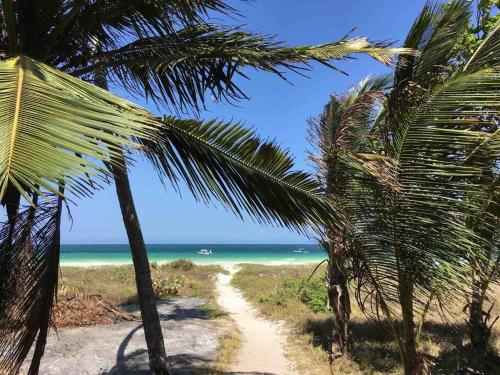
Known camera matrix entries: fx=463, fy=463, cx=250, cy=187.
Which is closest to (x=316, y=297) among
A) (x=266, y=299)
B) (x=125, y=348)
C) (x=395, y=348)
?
(x=266, y=299)

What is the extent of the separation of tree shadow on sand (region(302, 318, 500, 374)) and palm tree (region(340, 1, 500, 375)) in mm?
2796

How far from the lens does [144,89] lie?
5.46 m

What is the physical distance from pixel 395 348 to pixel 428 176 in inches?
277

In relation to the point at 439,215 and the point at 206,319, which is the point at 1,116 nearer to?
the point at 439,215

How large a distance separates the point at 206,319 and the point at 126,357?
476 cm

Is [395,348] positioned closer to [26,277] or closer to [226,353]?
[226,353]

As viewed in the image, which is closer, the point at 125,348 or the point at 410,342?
the point at 410,342

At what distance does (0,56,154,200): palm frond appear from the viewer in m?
1.57

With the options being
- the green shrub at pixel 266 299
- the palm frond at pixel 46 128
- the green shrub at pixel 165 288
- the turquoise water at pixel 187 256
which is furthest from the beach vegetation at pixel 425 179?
the turquoise water at pixel 187 256

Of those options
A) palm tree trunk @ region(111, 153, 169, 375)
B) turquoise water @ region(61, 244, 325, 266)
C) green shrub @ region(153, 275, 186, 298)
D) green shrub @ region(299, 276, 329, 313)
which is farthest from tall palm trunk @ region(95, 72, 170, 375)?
turquoise water @ region(61, 244, 325, 266)

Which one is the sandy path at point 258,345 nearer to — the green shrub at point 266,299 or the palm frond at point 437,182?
the green shrub at point 266,299

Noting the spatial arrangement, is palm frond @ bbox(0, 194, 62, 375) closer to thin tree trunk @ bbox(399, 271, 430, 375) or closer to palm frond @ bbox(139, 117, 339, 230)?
palm frond @ bbox(139, 117, 339, 230)

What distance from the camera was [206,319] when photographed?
14.1m

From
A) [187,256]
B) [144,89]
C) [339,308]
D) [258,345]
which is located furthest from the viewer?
[187,256]
